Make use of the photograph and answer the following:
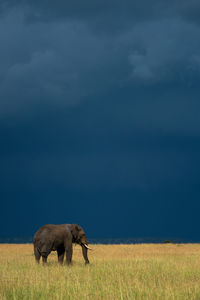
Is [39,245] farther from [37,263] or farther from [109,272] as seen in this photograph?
[109,272]

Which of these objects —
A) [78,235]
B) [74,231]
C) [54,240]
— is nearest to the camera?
[54,240]

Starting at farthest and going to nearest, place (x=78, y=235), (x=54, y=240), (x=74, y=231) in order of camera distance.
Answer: (x=78, y=235) → (x=74, y=231) → (x=54, y=240)

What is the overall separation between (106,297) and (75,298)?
861 millimetres

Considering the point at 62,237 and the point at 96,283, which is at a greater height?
the point at 62,237

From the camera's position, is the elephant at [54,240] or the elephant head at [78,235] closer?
the elephant at [54,240]

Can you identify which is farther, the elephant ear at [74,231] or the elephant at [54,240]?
the elephant ear at [74,231]

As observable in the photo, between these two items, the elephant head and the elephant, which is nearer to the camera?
the elephant

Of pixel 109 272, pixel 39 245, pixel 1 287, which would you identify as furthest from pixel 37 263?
pixel 1 287

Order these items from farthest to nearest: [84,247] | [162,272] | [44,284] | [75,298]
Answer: [84,247], [162,272], [44,284], [75,298]

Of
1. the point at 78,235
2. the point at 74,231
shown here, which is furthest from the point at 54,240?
the point at 78,235

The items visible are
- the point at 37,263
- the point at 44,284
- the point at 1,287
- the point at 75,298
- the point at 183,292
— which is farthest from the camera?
the point at 37,263

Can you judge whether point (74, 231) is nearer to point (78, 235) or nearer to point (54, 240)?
point (78, 235)

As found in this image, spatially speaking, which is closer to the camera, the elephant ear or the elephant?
the elephant

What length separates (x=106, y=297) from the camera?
34.6 feet
